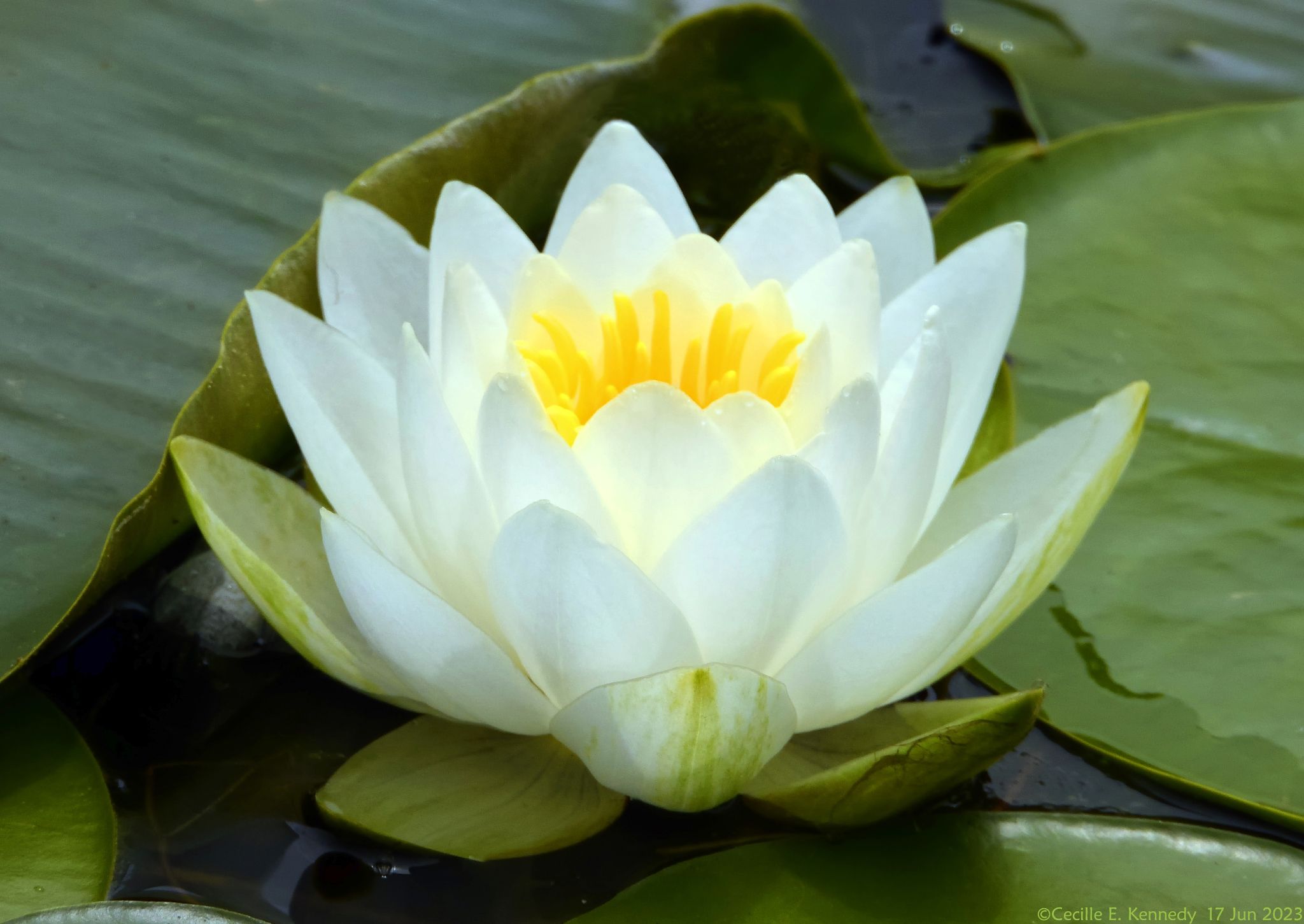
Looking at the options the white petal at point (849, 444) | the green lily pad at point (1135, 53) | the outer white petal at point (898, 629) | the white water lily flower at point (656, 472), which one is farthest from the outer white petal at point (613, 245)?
the green lily pad at point (1135, 53)

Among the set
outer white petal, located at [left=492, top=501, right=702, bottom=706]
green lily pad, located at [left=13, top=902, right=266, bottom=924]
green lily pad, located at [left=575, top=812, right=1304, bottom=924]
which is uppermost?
outer white petal, located at [left=492, top=501, right=702, bottom=706]

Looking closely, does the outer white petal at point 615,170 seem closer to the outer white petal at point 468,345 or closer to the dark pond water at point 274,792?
the outer white petal at point 468,345

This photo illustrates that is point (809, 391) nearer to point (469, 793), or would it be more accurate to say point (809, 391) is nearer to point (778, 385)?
point (778, 385)

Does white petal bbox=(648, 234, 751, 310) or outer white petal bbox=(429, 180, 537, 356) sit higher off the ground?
outer white petal bbox=(429, 180, 537, 356)

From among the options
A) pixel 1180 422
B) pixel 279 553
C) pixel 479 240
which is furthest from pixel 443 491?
pixel 1180 422

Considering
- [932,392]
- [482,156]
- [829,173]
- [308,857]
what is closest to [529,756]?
[308,857]

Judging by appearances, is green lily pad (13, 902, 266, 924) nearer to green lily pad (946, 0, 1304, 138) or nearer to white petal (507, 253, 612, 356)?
white petal (507, 253, 612, 356)

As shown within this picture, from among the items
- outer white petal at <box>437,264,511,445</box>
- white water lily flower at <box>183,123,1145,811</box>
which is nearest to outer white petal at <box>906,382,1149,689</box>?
white water lily flower at <box>183,123,1145,811</box>
